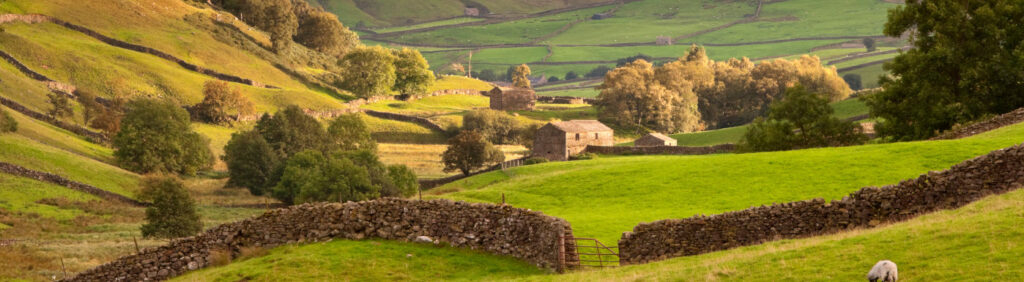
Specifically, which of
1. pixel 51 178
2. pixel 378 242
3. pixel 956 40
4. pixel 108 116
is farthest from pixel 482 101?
pixel 378 242

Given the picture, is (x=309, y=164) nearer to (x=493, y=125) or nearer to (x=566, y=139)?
(x=566, y=139)

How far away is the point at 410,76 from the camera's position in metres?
181

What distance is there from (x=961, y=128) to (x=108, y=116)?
92.2 metres

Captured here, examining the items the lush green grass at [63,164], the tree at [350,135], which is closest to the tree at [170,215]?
the lush green grass at [63,164]

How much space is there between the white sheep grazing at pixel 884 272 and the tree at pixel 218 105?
391 feet

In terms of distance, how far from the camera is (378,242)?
27266mm

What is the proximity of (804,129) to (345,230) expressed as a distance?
41.4 m

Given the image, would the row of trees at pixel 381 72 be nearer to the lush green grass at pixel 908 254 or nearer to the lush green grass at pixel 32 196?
the lush green grass at pixel 32 196

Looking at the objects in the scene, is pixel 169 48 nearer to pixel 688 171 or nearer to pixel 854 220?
pixel 688 171

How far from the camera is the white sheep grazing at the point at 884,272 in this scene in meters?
15.7

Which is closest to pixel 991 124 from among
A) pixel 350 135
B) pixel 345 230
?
pixel 345 230

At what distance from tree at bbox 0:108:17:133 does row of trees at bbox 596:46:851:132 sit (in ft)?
300

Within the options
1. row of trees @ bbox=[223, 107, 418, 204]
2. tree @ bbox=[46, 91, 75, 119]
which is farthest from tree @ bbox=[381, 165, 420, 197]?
tree @ bbox=[46, 91, 75, 119]

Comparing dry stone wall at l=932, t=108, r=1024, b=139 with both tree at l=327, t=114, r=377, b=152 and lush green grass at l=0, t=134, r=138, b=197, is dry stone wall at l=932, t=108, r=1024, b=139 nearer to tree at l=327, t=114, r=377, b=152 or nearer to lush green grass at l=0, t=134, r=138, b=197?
lush green grass at l=0, t=134, r=138, b=197
